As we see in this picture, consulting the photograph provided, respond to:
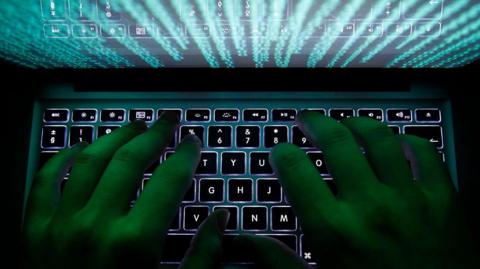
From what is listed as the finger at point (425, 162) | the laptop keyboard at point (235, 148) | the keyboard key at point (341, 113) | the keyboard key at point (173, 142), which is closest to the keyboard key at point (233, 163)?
the laptop keyboard at point (235, 148)

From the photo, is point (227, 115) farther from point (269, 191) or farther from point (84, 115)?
point (84, 115)

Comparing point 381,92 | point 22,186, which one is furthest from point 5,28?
point 381,92

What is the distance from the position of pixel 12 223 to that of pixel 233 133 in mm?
480

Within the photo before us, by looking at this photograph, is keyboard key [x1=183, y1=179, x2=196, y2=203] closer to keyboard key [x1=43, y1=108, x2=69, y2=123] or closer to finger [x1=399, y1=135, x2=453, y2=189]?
keyboard key [x1=43, y1=108, x2=69, y2=123]

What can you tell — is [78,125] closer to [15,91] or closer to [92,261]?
[15,91]

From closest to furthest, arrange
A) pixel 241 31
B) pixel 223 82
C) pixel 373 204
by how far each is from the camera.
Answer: pixel 373 204
pixel 241 31
pixel 223 82

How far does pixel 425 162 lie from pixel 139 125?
0.53 meters

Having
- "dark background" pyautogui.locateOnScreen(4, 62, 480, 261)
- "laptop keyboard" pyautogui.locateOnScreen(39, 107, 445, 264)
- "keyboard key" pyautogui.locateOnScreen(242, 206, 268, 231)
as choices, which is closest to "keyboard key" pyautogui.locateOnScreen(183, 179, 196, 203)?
"laptop keyboard" pyautogui.locateOnScreen(39, 107, 445, 264)

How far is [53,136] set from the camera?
2.35 ft

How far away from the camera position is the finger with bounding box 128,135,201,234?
0.54 meters

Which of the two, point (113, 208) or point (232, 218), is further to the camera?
point (232, 218)

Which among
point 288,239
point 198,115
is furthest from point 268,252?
point 198,115

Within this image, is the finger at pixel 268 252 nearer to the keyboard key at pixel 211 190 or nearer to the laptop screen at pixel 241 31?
the keyboard key at pixel 211 190

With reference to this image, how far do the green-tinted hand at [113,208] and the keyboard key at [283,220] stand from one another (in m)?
0.10
